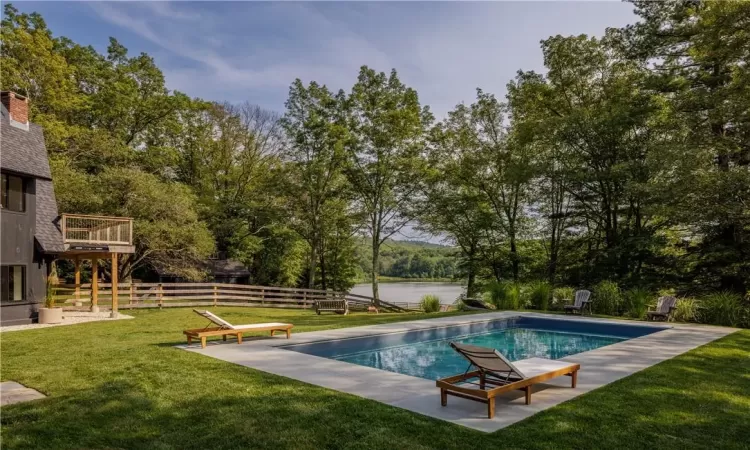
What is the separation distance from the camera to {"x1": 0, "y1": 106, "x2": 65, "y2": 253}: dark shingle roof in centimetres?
1328

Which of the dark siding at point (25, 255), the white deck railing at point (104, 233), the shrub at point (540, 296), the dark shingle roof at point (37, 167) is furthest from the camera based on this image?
the shrub at point (540, 296)

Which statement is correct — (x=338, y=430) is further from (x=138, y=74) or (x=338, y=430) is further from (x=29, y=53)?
(x=138, y=74)

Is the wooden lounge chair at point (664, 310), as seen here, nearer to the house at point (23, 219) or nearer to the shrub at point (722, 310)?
the shrub at point (722, 310)

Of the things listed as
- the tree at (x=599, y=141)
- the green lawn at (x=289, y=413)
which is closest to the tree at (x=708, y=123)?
the tree at (x=599, y=141)

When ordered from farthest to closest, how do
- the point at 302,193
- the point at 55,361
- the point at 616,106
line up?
the point at 302,193 → the point at 616,106 → the point at 55,361

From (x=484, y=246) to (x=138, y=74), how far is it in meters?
22.4

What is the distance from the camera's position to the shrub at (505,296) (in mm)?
16531

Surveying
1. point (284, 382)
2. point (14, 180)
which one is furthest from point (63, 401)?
point (14, 180)

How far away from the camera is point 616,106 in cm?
1809

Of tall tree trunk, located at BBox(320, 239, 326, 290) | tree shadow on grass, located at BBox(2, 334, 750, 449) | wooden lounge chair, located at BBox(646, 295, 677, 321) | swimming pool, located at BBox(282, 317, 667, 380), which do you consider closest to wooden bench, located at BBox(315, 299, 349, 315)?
swimming pool, located at BBox(282, 317, 667, 380)

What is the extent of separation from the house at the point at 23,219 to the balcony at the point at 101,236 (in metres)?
0.39

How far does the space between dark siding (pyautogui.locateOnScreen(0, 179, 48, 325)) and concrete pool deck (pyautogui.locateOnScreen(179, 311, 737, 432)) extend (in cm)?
736

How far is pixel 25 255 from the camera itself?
13148 mm

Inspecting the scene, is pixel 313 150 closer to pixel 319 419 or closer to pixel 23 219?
pixel 23 219
